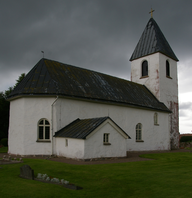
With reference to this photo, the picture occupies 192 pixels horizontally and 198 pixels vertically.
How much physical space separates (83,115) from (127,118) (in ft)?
18.4

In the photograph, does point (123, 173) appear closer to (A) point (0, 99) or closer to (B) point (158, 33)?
(B) point (158, 33)

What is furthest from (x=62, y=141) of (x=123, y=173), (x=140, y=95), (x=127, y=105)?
(x=140, y=95)

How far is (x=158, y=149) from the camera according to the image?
84.9 feet

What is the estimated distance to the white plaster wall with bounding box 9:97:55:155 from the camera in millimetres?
16625

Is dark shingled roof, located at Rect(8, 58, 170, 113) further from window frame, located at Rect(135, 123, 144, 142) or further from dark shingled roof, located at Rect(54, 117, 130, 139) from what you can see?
dark shingled roof, located at Rect(54, 117, 130, 139)

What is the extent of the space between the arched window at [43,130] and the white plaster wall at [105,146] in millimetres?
3843

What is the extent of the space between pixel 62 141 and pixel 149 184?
888 cm

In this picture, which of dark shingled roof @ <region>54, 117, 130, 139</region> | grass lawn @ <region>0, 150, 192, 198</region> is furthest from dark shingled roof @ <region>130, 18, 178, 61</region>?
grass lawn @ <region>0, 150, 192, 198</region>

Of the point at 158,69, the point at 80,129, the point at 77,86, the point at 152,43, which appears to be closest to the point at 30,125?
the point at 80,129

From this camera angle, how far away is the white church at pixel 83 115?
15.7m

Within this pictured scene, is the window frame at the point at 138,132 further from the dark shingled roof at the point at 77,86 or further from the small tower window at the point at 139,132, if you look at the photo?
the dark shingled roof at the point at 77,86

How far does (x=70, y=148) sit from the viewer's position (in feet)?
50.4

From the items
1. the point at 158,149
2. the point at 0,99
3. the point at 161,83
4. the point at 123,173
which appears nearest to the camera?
the point at 123,173

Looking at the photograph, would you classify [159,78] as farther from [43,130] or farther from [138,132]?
[43,130]
